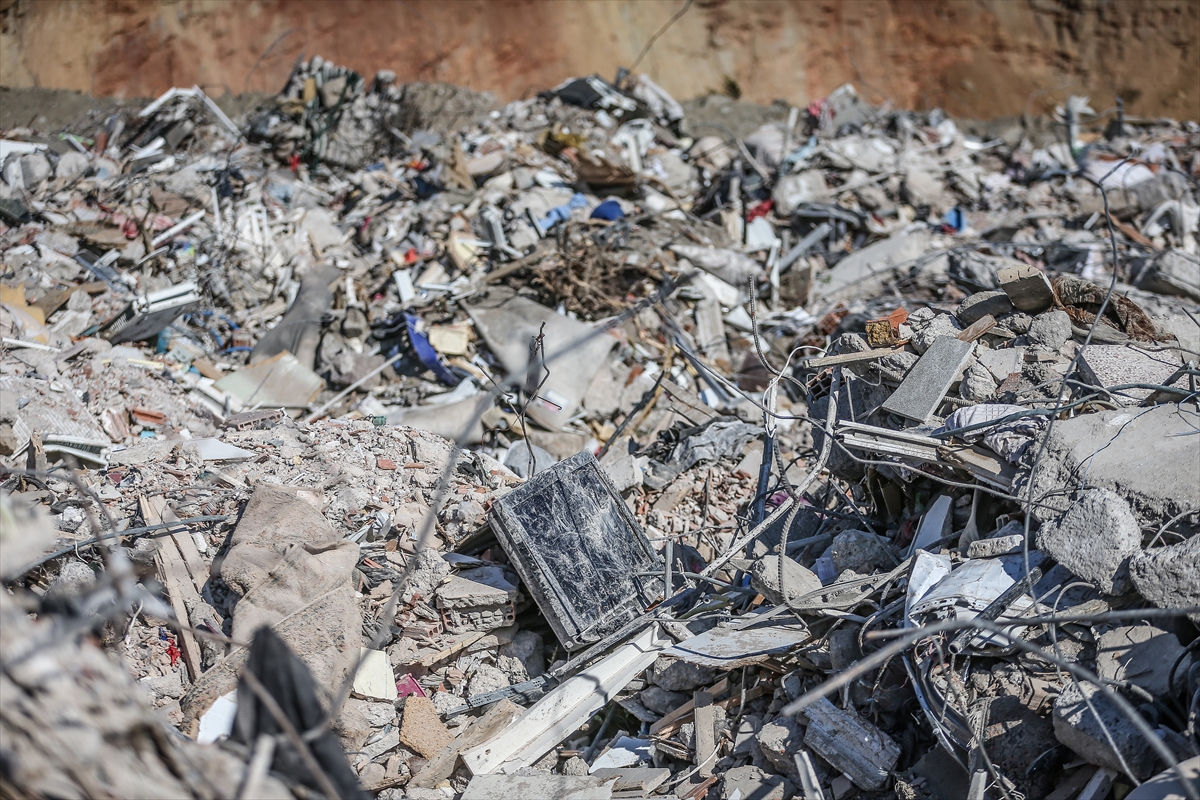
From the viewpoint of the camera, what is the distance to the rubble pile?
8.46 feet

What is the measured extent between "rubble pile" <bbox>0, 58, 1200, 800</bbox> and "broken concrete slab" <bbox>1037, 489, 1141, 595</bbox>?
1cm


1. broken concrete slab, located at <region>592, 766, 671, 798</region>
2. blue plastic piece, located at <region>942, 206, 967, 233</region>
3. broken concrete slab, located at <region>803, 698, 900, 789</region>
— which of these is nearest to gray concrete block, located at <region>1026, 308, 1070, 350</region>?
broken concrete slab, located at <region>803, 698, 900, 789</region>

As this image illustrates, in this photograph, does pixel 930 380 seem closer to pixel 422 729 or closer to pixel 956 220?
pixel 422 729

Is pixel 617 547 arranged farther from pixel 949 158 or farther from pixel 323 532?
pixel 949 158

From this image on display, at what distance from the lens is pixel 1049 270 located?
251 inches

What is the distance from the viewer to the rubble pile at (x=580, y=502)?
2.58 meters

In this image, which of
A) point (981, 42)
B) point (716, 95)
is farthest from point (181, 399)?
point (981, 42)

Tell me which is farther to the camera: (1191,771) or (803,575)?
(803,575)

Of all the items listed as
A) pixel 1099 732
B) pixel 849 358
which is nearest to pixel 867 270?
pixel 849 358

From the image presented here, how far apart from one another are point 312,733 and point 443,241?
6043 millimetres

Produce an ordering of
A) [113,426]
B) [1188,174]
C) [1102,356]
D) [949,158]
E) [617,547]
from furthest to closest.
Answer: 1. [949,158]
2. [1188,174]
3. [113,426]
4. [617,547]
5. [1102,356]

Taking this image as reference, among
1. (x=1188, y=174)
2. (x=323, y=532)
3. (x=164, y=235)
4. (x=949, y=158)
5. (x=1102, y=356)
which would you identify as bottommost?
(x=1188, y=174)

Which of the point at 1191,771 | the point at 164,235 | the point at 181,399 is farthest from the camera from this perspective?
the point at 164,235

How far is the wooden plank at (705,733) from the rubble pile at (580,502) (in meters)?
0.02
